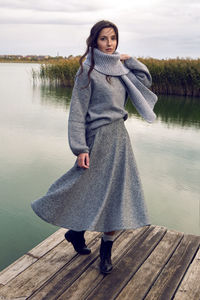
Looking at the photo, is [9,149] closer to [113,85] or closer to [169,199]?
[169,199]

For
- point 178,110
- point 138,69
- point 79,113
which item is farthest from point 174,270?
point 178,110

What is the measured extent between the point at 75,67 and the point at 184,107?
4.61 m

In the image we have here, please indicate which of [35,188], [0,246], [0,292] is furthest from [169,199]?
[0,292]

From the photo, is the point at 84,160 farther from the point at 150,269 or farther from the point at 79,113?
the point at 150,269

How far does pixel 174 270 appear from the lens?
184 centimetres

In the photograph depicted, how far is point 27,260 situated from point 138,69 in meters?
1.16

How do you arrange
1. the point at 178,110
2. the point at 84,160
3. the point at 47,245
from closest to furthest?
1. the point at 84,160
2. the point at 47,245
3. the point at 178,110

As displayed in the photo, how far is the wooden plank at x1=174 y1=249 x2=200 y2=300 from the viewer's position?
5.38 feet

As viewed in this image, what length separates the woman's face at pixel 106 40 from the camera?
170 centimetres

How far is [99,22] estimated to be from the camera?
1700 mm

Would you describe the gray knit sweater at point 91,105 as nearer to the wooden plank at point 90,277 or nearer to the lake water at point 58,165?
the wooden plank at point 90,277

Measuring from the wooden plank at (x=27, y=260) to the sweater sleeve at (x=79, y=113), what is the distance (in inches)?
26.0

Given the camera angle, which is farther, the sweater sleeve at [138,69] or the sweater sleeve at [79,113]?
the sweater sleeve at [138,69]

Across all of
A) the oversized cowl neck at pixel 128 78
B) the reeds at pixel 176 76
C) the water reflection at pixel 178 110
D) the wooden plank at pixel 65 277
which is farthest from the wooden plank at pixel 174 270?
the reeds at pixel 176 76
